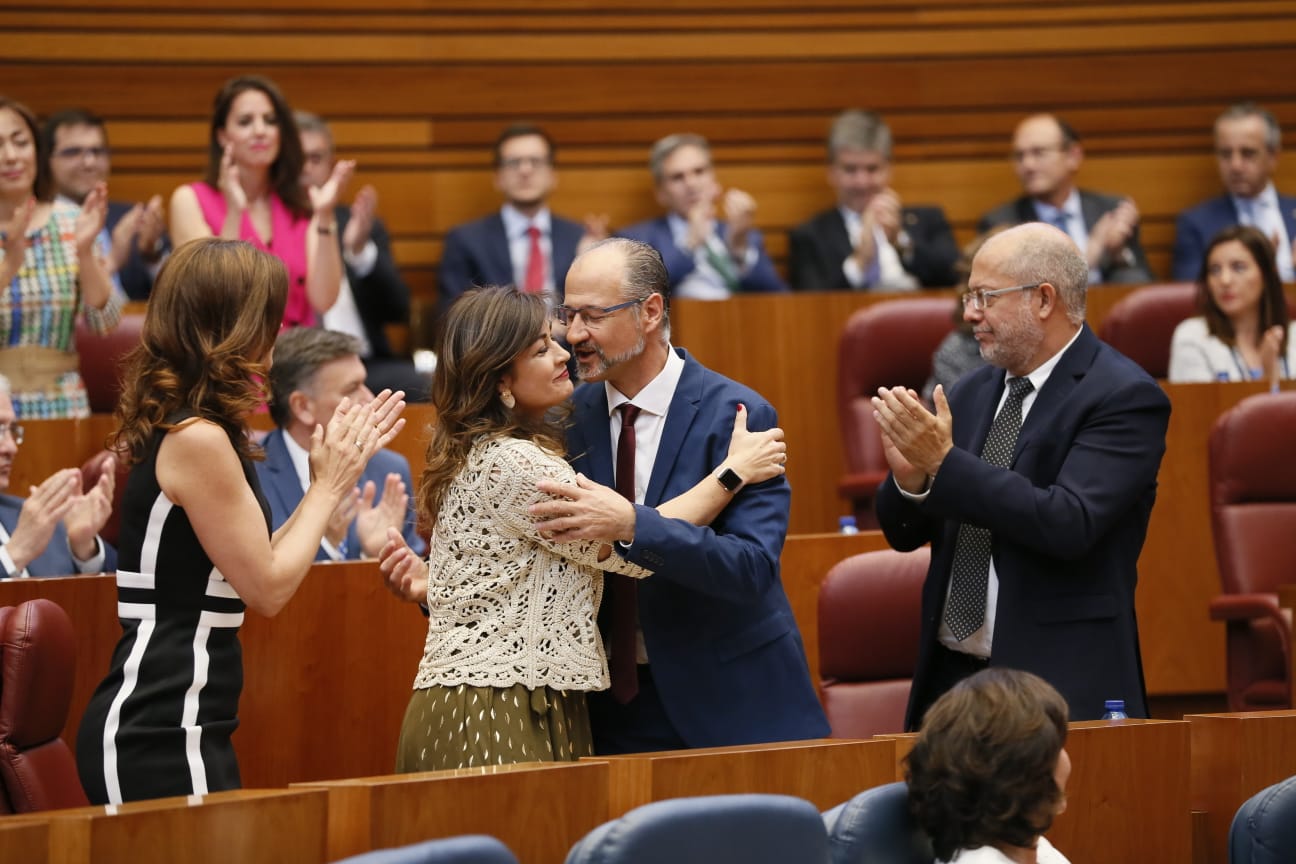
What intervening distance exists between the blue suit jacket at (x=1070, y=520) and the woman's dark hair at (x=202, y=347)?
3.62ft

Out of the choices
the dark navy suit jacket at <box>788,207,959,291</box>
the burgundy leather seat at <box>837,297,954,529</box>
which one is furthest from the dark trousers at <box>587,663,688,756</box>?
the dark navy suit jacket at <box>788,207,959,291</box>

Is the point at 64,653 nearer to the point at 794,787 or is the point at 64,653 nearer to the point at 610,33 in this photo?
the point at 794,787

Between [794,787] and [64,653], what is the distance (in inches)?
45.0

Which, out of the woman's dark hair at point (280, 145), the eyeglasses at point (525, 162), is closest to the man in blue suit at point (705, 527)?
the woman's dark hair at point (280, 145)

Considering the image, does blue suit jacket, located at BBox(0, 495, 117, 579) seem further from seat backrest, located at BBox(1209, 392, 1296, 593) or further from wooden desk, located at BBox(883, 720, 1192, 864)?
seat backrest, located at BBox(1209, 392, 1296, 593)

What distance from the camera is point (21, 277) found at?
436cm

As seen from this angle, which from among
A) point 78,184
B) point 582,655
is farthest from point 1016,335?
point 78,184

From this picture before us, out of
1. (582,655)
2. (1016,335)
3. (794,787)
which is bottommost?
(794,787)

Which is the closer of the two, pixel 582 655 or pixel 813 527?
pixel 582 655

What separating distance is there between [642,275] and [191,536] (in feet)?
2.57

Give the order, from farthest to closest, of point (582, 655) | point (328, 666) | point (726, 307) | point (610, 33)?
1. point (610, 33)
2. point (726, 307)
3. point (328, 666)
4. point (582, 655)

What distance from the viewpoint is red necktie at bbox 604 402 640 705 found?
2.60 metres

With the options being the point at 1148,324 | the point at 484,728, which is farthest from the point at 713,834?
the point at 1148,324

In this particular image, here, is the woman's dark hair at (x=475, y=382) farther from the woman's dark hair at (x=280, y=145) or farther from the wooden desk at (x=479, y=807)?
the woman's dark hair at (x=280, y=145)
